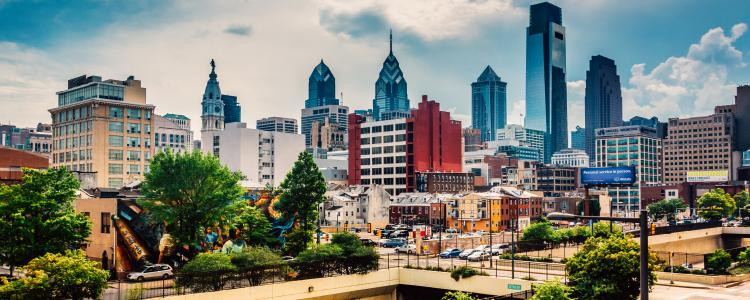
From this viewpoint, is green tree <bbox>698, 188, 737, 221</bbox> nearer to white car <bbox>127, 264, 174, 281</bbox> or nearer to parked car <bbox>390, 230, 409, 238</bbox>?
parked car <bbox>390, 230, 409, 238</bbox>

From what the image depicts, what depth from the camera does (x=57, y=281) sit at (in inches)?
1708

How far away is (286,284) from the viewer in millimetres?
55938

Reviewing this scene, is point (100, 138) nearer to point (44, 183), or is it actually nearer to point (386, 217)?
point (386, 217)

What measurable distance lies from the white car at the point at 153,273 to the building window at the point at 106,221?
6.97m

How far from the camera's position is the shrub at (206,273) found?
5050 cm

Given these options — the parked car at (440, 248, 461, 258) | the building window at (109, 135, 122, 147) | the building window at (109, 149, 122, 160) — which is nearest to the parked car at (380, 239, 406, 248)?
the parked car at (440, 248, 461, 258)

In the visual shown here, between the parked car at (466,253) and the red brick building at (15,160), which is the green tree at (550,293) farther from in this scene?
the red brick building at (15,160)

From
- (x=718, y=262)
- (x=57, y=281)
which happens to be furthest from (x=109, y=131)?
(x=718, y=262)

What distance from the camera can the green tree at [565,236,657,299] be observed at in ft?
148

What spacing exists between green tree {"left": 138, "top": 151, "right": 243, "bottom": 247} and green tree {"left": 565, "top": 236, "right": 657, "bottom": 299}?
35.9 metres

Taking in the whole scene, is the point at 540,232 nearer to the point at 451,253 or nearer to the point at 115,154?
the point at 451,253

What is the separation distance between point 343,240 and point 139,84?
115609 millimetres

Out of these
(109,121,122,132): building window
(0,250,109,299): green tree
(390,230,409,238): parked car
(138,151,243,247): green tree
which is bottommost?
(390,230,409,238): parked car

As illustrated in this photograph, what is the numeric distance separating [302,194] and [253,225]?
6703 millimetres
